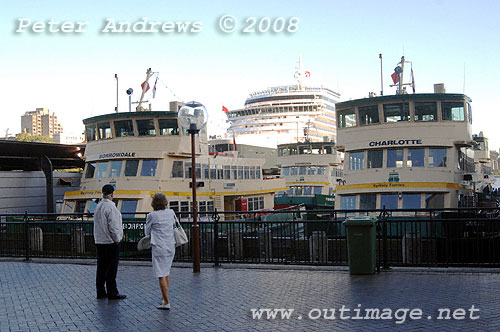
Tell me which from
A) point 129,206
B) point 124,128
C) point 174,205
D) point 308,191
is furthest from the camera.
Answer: point 308,191

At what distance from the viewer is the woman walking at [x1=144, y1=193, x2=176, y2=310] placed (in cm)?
858

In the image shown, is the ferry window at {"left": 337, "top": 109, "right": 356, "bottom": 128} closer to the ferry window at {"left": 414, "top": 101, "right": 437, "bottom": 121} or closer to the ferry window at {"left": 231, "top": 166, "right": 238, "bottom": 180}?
the ferry window at {"left": 414, "top": 101, "right": 437, "bottom": 121}

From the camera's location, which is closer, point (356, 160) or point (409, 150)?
point (409, 150)

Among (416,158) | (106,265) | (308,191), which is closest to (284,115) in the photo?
(308,191)

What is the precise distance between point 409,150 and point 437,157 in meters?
1.08

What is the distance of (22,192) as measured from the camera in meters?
30.4

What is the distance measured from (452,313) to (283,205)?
101 ft

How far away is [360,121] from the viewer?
2227 cm

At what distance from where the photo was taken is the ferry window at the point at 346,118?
2255 cm

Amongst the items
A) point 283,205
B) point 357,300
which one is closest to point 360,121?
point 357,300

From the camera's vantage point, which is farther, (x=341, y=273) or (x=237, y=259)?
(x=237, y=259)

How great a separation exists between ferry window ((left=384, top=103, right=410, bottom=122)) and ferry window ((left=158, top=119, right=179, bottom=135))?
10.0 meters

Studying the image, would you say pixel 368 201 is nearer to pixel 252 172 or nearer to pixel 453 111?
pixel 453 111

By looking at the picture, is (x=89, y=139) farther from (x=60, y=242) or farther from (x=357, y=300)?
(x=357, y=300)
